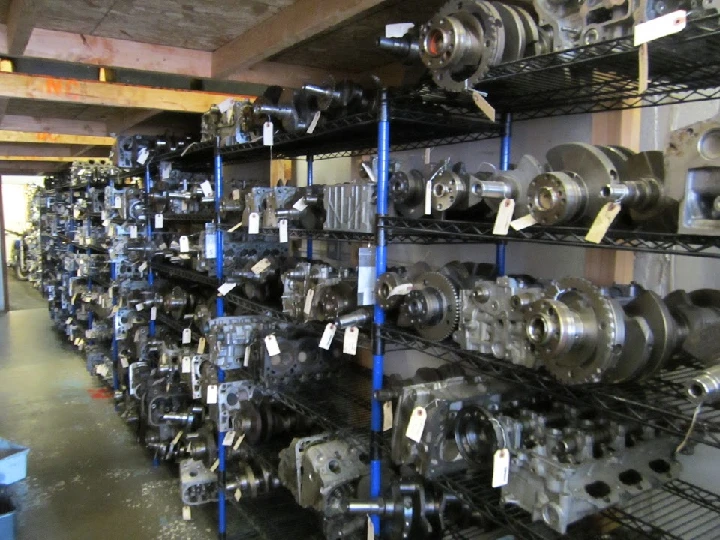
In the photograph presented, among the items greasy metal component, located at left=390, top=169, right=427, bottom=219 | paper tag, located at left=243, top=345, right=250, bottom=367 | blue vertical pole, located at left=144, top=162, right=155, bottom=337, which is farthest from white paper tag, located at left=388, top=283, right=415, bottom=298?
blue vertical pole, located at left=144, top=162, right=155, bottom=337

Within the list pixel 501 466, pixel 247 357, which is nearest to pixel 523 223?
pixel 501 466

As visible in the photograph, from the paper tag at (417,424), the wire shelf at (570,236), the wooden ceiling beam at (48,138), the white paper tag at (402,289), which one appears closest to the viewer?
the wire shelf at (570,236)

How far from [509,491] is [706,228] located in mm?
767

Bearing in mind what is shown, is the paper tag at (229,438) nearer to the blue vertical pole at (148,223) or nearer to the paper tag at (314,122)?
the paper tag at (314,122)

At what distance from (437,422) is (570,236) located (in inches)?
24.7

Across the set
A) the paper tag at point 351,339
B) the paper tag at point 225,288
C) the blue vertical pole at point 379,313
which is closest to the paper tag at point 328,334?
the paper tag at point 351,339

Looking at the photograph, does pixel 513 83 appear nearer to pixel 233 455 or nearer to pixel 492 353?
pixel 492 353

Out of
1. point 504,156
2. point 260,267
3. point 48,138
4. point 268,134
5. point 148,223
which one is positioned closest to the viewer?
point 504,156

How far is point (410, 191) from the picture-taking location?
5.63 ft

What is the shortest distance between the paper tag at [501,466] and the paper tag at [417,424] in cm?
23

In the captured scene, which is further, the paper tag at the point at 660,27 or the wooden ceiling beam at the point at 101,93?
the wooden ceiling beam at the point at 101,93

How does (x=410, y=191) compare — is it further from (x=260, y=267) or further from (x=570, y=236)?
(x=260, y=267)

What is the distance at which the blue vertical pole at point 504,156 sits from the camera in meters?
1.92

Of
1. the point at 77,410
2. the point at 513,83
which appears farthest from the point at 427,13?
the point at 77,410
